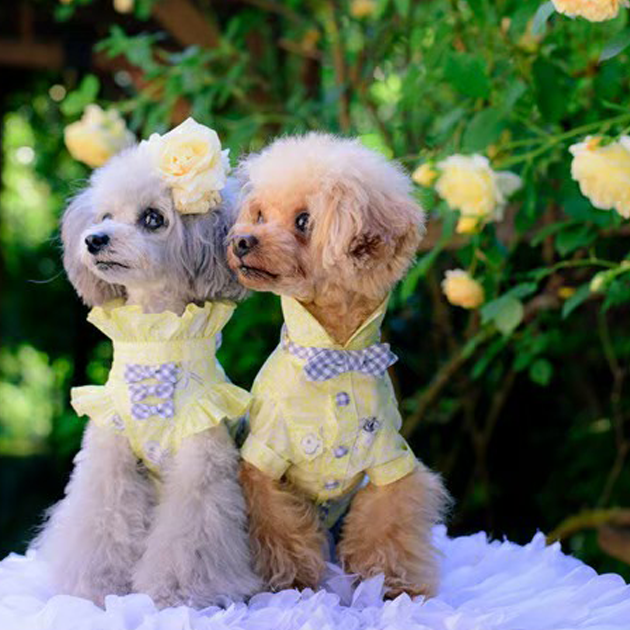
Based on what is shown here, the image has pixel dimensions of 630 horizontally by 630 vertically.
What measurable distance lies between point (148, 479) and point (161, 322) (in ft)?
0.67

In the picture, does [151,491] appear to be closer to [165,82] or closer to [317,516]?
[317,516]

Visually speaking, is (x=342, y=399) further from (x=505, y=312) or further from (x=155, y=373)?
(x=505, y=312)

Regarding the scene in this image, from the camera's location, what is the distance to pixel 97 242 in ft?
4.07

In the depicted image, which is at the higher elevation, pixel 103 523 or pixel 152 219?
pixel 152 219

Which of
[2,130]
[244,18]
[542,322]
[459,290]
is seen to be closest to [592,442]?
[542,322]

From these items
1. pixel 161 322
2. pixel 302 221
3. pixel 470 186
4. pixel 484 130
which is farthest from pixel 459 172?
pixel 161 322

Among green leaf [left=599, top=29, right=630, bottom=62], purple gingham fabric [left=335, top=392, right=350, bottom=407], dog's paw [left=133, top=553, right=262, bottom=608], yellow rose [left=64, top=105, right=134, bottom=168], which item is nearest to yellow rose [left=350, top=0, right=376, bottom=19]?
yellow rose [left=64, top=105, right=134, bottom=168]

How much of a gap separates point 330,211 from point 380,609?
0.47 m

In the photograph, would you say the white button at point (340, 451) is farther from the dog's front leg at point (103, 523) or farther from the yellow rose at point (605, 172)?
the yellow rose at point (605, 172)

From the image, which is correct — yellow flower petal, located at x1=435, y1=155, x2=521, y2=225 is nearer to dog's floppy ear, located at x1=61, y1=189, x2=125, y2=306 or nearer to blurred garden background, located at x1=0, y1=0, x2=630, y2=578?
blurred garden background, located at x1=0, y1=0, x2=630, y2=578

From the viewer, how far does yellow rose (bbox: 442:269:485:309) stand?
176 centimetres

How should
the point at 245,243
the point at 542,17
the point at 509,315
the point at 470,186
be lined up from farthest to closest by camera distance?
the point at 509,315 → the point at 470,186 → the point at 542,17 → the point at 245,243

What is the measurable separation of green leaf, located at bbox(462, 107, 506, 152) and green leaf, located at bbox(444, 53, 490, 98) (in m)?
0.05

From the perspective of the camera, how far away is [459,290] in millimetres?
1765
